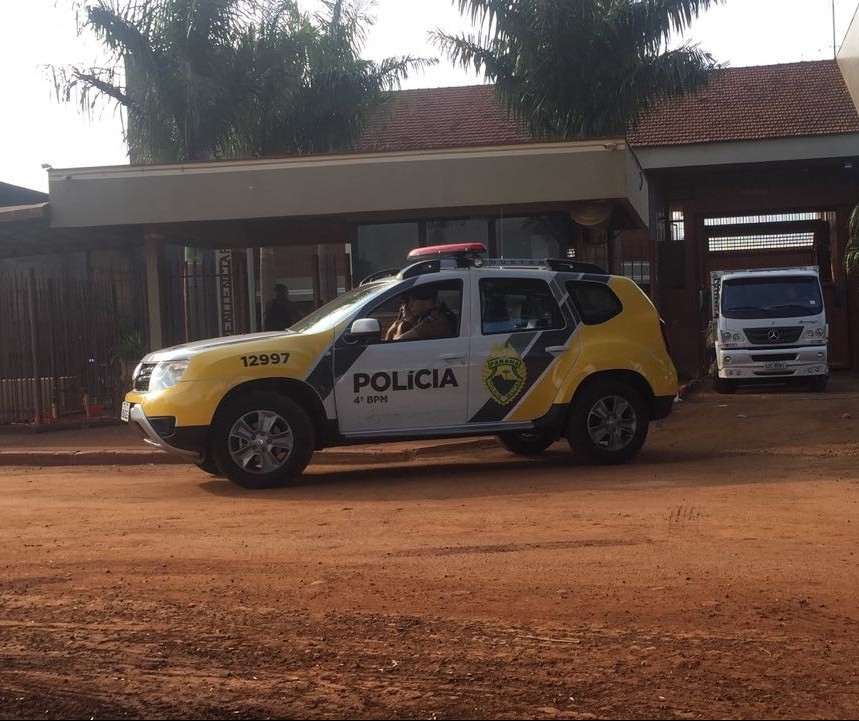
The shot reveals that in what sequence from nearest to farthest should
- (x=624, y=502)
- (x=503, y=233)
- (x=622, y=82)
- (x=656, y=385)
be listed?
(x=624, y=502) → (x=656, y=385) → (x=503, y=233) → (x=622, y=82)

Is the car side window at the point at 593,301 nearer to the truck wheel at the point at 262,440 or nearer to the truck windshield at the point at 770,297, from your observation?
the truck wheel at the point at 262,440

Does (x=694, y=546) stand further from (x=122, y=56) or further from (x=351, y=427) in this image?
(x=122, y=56)

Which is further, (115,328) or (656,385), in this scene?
(115,328)

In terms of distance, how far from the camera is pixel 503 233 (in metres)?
17.4

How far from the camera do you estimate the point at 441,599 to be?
605 cm

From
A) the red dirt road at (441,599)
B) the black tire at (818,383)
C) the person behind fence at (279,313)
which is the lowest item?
the red dirt road at (441,599)

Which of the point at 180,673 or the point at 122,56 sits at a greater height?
the point at 122,56

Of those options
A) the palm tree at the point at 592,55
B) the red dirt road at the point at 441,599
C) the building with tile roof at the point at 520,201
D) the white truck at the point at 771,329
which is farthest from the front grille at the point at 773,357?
the red dirt road at the point at 441,599

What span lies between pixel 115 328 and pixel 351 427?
8086 mm

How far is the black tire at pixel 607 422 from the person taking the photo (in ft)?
37.2

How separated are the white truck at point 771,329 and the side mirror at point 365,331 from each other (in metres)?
12.2

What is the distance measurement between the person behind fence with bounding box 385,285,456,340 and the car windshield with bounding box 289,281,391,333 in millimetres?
266

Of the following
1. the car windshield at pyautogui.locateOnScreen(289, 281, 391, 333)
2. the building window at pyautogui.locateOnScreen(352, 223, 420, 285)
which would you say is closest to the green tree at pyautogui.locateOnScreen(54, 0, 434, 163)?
the building window at pyautogui.locateOnScreen(352, 223, 420, 285)

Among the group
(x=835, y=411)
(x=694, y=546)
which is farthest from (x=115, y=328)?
(x=694, y=546)
